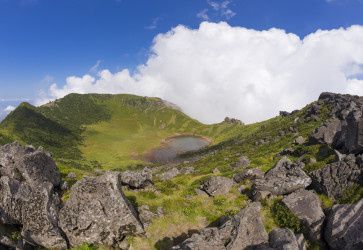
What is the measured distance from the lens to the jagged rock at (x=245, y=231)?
13.5 meters

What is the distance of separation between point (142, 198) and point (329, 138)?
128ft

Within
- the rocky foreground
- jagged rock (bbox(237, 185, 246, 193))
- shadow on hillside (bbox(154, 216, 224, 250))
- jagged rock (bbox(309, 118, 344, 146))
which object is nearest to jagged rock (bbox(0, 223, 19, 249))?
the rocky foreground

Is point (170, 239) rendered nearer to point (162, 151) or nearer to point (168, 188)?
point (168, 188)

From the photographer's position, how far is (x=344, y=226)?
13.2 metres

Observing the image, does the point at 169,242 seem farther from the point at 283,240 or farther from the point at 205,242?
the point at 283,240

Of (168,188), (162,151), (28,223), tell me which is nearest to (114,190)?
(28,223)

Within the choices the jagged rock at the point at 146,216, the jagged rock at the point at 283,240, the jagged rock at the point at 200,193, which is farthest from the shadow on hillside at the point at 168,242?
the jagged rock at the point at 200,193

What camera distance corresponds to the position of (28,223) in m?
15.0

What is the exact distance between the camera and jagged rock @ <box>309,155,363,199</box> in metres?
17.9

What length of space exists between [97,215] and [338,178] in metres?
24.4

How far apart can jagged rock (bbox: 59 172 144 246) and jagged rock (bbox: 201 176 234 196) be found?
1216cm

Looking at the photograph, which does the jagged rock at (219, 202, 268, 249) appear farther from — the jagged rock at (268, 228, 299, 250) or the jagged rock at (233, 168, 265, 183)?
the jagged rock at (233, 168, 265, 183)

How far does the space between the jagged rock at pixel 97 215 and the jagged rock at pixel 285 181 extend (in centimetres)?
1497

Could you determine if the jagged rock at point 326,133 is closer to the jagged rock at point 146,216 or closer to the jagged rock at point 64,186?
the jagged rock at point 146,216
